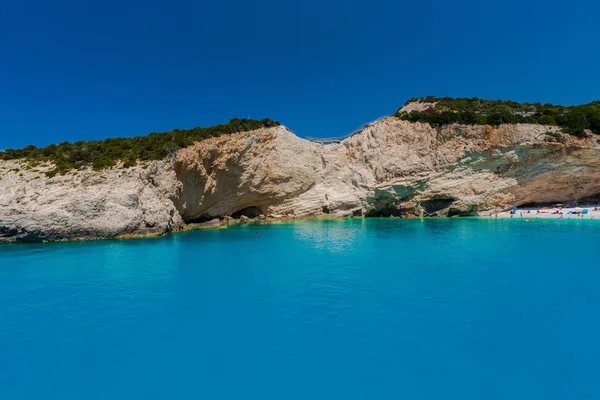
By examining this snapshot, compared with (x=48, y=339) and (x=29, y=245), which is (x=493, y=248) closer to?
(x=48, y=339)

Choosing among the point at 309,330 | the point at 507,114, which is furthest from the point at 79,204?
the point at 507,114

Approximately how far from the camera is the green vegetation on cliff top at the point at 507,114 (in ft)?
120

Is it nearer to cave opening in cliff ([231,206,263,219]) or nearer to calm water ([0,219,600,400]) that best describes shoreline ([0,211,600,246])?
cave opening in cliff ([231,206,263,219])

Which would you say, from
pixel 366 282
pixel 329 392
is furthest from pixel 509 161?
pixel 329 392

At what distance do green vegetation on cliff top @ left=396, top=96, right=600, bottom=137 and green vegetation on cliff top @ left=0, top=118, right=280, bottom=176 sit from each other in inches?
1132

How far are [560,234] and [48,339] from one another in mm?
31386

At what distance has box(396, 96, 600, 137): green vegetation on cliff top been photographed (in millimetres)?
36719

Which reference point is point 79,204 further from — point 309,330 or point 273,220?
point 309,330

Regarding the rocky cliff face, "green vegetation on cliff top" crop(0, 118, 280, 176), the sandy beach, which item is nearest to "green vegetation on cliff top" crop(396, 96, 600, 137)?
the rocky cliff face

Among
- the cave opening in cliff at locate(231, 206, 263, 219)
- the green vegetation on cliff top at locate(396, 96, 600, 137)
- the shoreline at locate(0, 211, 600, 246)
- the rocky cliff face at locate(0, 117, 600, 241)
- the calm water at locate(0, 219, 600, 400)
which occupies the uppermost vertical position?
the green vegetation on cliff top at locate(396, 96, 600, 137)

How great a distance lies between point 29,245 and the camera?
81.6ft

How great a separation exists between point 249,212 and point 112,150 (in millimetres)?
21223

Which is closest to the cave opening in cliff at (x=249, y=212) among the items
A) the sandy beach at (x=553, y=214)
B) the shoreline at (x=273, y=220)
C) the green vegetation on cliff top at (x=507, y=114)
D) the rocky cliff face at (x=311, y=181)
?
the rocky cliff face at (x=311, y=181)

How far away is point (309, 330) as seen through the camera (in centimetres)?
814
